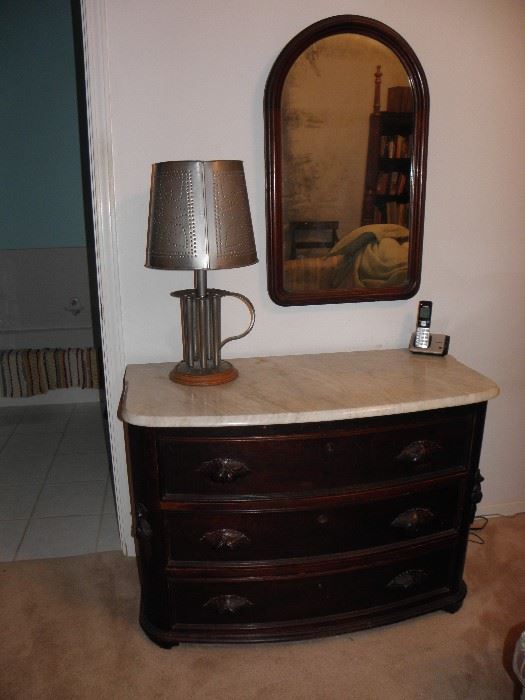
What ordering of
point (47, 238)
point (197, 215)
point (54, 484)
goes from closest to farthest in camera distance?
1. point (197, 215)
2. point (54, 484)
3. point (47, 238)

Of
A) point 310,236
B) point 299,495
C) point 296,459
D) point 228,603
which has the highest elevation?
point 310,236

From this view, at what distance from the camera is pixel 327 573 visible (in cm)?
171

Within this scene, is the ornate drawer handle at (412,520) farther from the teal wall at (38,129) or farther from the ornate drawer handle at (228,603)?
the teal wall at (38,129)

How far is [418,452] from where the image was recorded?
1.68 m

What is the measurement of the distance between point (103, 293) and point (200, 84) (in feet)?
2.47

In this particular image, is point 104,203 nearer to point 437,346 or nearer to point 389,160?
point 389,160

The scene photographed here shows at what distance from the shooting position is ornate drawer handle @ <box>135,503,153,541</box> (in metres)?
1.64

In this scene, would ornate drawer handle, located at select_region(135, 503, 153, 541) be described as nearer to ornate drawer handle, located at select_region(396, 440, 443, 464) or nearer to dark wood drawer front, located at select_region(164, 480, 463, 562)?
dark wood drawer front, located at select_region(164, 480, 463, 562)

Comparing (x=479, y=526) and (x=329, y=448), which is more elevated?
(x=329, y=448)

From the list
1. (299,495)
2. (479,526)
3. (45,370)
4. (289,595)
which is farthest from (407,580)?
(45,370)

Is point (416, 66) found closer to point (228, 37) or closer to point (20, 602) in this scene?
point (228, 37)

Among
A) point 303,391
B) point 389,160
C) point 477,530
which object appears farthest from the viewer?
point 477,530

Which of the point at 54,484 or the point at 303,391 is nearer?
the point at 303,391

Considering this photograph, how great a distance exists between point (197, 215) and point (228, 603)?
1156 millimetres
